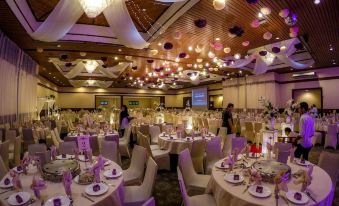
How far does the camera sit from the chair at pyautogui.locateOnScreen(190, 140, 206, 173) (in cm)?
484

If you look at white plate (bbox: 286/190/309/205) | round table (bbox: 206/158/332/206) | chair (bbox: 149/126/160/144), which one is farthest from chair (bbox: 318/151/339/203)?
chair (bbox: 149/126/160/144)

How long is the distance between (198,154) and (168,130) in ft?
6.20

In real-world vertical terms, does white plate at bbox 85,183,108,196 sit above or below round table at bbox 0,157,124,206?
above

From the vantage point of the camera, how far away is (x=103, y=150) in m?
4.49

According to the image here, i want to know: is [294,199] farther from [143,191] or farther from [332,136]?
[332,136]

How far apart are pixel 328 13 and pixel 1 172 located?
24.1 feet

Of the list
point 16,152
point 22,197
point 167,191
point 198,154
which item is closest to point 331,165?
point 198,154

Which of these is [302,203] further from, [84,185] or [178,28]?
[178,28]

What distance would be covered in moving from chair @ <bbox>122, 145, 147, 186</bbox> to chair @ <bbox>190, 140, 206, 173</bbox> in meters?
1.27

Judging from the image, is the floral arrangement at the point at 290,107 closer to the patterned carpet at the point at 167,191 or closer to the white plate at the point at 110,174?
the patterned carpet at the point at 167,191

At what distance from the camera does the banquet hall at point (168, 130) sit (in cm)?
252

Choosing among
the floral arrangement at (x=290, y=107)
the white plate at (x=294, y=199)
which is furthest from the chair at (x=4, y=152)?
the floral arrangement at (x=290, y=107)

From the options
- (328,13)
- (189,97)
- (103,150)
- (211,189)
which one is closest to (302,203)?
(211,189)

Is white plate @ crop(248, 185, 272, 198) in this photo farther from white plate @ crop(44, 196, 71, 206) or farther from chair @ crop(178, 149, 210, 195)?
white plate @ crop(44, 196, 71, 206)
